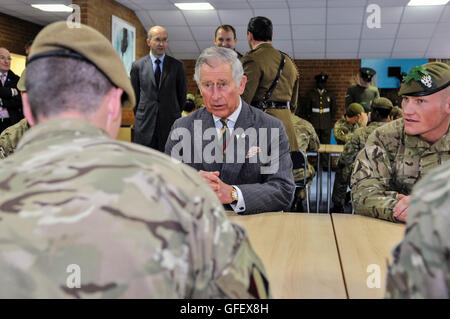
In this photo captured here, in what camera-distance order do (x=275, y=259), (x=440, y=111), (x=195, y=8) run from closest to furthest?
(x=275, y=259)
(x=440, y=111)
(x=195, y=8)

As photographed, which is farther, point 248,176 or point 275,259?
point 248,176

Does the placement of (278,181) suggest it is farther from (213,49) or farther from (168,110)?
(168,110)

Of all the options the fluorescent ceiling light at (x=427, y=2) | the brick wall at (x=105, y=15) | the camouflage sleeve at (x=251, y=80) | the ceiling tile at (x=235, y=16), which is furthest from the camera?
the ceiling tile at (x=235, y=16)

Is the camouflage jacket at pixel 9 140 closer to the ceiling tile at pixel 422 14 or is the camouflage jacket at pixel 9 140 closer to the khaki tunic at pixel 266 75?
the khaki tunic at pixel 266 75

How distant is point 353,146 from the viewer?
15.6 ft

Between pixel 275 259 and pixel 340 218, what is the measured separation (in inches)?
23.5

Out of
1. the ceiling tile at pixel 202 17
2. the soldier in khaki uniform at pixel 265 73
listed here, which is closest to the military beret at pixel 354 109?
the soldier in khaki uniform at pixel 265 73

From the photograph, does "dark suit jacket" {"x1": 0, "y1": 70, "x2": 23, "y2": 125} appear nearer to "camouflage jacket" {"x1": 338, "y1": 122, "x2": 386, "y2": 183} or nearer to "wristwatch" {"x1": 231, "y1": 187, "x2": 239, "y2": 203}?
"camouflage jacket" {"x1": 338, "y1": 122, "x2": 386, "y2": 183}

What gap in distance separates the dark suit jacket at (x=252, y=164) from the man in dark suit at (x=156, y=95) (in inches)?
91.1

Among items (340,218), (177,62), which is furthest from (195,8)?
(340,218)

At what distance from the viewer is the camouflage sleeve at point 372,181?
71.9 inches

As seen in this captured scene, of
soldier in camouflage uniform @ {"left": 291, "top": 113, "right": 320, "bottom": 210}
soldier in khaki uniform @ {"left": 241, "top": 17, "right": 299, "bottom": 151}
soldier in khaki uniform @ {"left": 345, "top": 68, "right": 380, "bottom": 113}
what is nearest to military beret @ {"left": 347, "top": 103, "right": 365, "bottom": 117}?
soldier in camouflage uniform @ {"left": 291, "top": 113, "right": 320, "bottom": 210}
